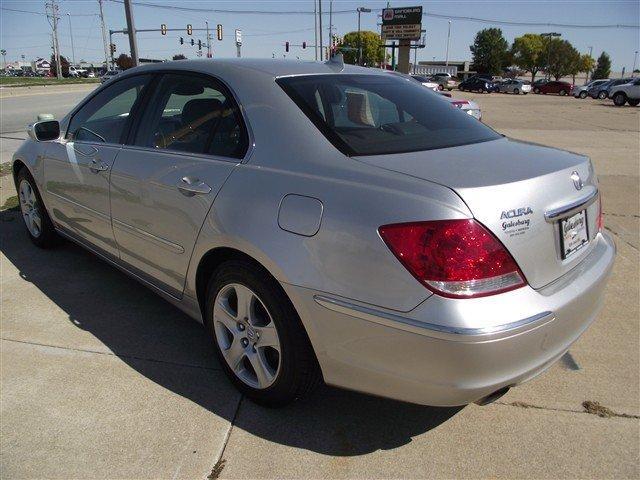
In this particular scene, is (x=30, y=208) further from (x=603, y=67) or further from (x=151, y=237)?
(x=603, y=67)

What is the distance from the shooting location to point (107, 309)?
144 inches

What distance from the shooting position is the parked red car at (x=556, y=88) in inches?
2064

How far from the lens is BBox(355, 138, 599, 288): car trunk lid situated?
1.93 meters

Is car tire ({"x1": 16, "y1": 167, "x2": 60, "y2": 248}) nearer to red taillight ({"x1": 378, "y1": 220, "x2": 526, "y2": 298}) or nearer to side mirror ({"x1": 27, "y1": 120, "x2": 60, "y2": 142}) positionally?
side mirror ({"x1": 27, "y1": 120, "x2": 60, "y2": 142})

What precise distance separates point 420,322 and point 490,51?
97.5 m

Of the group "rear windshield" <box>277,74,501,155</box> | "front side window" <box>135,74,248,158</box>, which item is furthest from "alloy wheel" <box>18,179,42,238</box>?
"rear windshield" <box>277,74,501,155</box>

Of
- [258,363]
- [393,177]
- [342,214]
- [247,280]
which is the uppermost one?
[393,177]

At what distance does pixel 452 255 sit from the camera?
188 centimetres

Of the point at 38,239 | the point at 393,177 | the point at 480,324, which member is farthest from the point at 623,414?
the point at 38,239

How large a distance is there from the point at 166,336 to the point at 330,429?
133cm

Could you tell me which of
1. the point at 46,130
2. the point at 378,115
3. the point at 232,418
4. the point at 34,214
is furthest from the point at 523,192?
the point at 34,214

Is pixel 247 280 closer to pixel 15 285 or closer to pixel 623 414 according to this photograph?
pixel 623 414

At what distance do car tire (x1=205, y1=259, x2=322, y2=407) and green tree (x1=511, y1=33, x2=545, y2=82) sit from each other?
97.1m

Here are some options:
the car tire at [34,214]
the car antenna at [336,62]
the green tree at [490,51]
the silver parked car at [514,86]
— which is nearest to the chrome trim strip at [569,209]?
the car antenna at [336,62]
